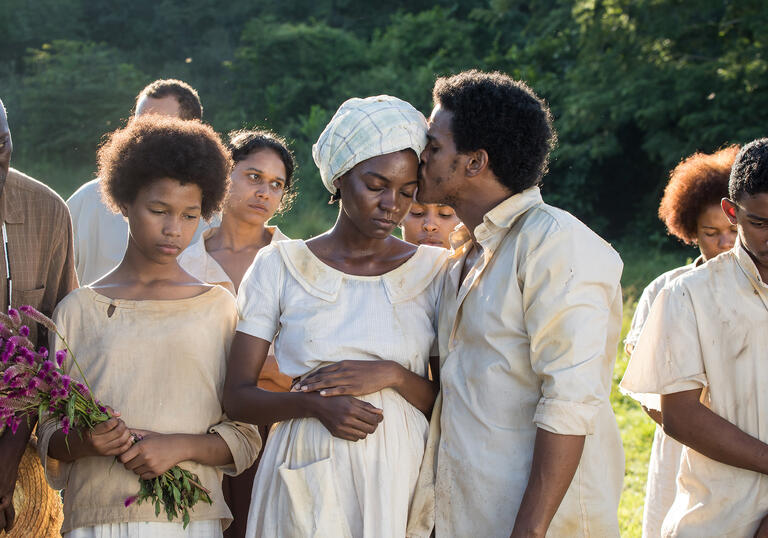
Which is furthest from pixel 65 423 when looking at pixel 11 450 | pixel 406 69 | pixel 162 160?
pixel 406 69

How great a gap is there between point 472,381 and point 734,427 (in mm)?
832

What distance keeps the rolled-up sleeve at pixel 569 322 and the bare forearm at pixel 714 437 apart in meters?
0.32

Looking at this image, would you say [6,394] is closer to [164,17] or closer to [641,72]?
[641,72]

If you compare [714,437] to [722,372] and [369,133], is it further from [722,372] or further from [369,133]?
[369,133]

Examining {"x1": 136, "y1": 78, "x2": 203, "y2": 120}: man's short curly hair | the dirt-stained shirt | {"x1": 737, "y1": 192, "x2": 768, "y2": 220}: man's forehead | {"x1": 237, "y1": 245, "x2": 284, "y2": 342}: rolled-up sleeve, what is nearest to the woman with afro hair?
{"x1": 737, "y1": 192, "x2": 768, "y2": 220}: man's forehead

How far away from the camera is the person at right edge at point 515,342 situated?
267 cm

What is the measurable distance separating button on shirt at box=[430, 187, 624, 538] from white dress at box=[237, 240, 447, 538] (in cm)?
14

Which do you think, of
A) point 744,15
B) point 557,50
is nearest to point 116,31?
point 557,50

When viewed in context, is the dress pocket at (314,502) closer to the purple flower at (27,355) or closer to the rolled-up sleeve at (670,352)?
the purple flower at (27,355)

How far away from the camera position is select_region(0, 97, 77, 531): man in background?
3414 millimetres

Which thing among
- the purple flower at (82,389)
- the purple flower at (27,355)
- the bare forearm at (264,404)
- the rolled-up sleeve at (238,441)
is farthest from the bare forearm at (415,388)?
the purple flower at (27,355)

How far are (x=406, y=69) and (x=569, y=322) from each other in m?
23.2

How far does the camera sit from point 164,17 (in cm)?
3016

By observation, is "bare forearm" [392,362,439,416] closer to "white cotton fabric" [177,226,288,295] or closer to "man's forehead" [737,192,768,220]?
"man's forehead" [737,192,768,220]
